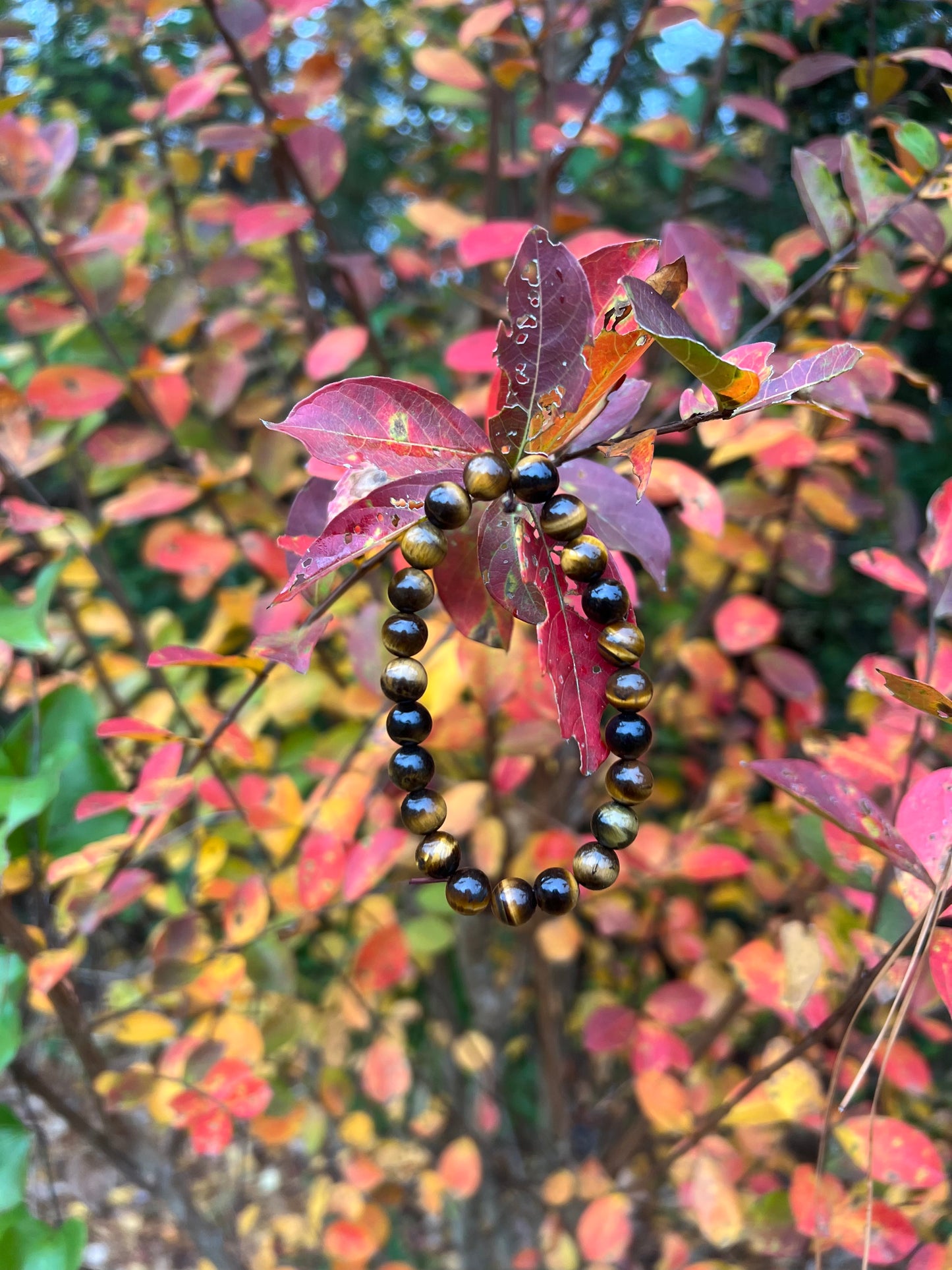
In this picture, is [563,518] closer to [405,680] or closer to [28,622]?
[405,680]

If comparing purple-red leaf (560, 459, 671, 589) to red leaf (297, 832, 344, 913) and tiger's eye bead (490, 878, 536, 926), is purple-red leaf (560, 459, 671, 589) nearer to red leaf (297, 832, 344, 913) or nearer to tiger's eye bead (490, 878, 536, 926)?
tiger's eye bead (490, 878, 536, 926)

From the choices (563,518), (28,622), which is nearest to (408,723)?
(563,518)

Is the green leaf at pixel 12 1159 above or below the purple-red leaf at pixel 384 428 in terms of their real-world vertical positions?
below

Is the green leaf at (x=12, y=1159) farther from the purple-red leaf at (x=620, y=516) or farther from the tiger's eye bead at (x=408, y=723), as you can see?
the purple-red leaf at (x=620, y=516)

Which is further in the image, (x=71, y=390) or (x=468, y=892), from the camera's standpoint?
(x=71, y=390)

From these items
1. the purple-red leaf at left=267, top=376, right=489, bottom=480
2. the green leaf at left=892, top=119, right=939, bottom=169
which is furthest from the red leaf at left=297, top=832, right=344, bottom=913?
the green leaf at left=892, top=119, right=939, bottom=169

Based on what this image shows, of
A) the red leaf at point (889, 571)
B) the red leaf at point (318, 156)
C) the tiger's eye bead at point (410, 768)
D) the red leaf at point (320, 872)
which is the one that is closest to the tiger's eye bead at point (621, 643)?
the tiger's eye bead at point (410, 768)

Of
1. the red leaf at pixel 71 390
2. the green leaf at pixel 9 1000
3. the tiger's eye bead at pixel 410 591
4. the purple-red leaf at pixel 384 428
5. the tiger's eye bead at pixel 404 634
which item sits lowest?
the green leaf at pixel 9 1000
